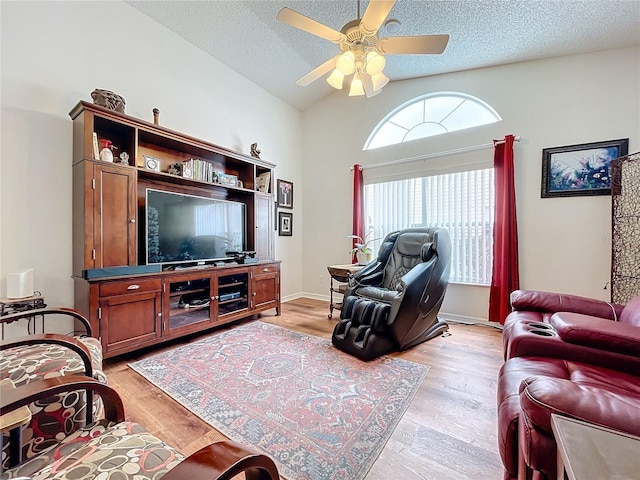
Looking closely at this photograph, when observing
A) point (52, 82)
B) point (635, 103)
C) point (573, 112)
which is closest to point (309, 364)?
point (52, 82)

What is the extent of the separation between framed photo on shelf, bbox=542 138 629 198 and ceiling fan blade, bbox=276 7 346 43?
2.66 metres

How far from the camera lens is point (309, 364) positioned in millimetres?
2240

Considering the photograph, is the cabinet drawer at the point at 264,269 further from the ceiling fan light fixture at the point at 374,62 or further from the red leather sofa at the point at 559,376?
the red leather sofa at the point at 559,376

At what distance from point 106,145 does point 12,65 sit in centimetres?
76

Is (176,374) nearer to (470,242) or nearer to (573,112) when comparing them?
(470,242)

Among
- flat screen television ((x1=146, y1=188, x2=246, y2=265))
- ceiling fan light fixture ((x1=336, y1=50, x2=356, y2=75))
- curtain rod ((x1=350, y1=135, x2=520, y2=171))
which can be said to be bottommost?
flat screen television ((x1=146, y1=188, x2=246, y2=265))

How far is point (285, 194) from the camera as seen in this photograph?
14.9ft

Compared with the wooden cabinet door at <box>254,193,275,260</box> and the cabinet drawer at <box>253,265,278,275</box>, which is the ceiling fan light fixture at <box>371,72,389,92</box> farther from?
the cabinet drawer at <box>253,265,278,275</box>

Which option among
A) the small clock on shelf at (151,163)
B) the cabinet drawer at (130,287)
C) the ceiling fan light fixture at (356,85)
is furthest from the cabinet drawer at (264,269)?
the ceiling fan light fixture at (356,85)

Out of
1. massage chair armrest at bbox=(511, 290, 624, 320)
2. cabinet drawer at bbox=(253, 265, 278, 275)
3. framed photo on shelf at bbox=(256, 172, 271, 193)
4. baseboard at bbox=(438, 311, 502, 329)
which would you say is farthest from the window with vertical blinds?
framed photo on shelf at bbox=(256, 172, 271, 193)

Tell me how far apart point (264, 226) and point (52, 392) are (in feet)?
9.64

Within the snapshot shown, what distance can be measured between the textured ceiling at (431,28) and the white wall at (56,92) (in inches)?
16.0

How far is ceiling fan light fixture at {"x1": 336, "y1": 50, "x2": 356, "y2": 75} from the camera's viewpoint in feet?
6.18

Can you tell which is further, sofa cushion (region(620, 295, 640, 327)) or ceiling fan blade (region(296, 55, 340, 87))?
ceiling fan blade (region(296, 55, 340, 87))
